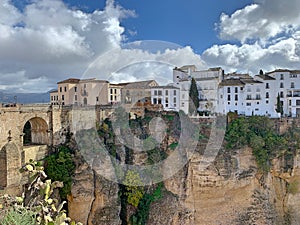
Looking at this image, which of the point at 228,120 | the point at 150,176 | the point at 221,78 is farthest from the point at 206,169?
the point at 221,78

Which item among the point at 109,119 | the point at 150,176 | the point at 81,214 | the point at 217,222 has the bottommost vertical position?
the point at 217,222

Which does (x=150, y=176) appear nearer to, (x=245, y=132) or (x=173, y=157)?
(x=173, y=157)

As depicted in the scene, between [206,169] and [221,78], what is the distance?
9.17 metres

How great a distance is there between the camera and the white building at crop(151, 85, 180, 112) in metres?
20.1

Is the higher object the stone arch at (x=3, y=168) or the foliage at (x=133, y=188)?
the stone arch at (x=3, y=168)

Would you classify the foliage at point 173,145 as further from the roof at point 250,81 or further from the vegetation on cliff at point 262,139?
the roof at point 250,81

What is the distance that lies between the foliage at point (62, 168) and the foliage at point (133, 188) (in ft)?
9.25

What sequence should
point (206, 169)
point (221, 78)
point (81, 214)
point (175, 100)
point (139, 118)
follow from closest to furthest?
point (81, 214), point (206, 169), point (139, 118), point (175, 100), point (221, 78)

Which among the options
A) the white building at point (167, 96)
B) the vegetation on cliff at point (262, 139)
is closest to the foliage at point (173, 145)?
the vegetation on cliff at point (262, 139)

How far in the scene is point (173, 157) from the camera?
1527 centimetres

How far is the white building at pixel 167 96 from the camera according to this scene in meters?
20.1

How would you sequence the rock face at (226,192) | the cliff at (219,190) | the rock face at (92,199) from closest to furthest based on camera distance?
the rock face at (92,199), the cliff at (219,190), the rock face at (226,192)

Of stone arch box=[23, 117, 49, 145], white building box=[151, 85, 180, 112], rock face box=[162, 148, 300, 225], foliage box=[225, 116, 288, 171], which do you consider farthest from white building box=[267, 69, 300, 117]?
stone arch box=[23, 117, 49, 145]

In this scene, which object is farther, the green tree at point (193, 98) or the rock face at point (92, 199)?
the green tree at point (193, 98)
